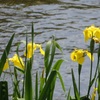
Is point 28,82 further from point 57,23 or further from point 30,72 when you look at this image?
point 57,23

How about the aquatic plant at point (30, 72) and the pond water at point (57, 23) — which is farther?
the pond water at point (57, 23)

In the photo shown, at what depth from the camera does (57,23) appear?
5672 mm

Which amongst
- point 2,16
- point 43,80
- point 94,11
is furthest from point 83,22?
point 43,80

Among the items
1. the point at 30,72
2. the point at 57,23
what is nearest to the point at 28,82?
the point at 30,72

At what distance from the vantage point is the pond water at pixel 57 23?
4164 millimetres

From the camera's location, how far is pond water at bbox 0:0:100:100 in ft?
13.7

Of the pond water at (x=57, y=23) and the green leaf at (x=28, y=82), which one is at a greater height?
the green leaf at (x=28, y=82)

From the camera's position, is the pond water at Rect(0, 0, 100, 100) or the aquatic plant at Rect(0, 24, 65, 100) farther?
the pond water at Rect(0, 0, 100, 100)

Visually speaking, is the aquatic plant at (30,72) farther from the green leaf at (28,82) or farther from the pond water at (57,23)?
the pond water at (57,23)

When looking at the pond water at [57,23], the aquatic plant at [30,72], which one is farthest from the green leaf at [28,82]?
the pond water at [57,23]

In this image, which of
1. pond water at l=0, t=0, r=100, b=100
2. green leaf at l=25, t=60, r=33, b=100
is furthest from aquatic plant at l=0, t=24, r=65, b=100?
pond water at l=0, t=0, r=100, b=100

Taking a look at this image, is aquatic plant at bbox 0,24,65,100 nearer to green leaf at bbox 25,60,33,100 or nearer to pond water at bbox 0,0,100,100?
green leaf at bbox 25,60,33,100

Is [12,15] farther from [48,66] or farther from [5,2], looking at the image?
[48,66]

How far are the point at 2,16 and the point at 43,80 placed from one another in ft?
14.6
